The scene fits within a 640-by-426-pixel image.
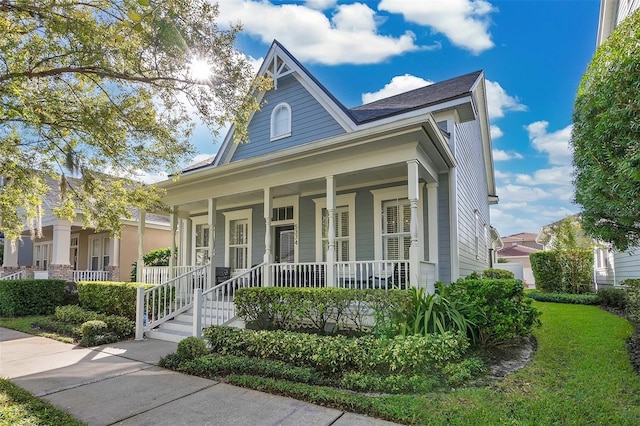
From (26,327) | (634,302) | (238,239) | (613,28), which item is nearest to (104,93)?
(238,239)

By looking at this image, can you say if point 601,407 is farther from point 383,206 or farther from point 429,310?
point 383,206

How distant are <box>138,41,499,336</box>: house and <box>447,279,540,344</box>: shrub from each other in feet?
2.96

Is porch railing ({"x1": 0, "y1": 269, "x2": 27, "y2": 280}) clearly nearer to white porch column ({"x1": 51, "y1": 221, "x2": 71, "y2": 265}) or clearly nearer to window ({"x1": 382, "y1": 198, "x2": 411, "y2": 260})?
white porch column ({"x1": 51, "y1": 221, "x2": 71, "y2": 265})

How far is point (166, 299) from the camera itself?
936cm

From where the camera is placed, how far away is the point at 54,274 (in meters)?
14.7

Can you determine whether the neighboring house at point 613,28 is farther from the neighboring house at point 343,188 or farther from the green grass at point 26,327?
the green grass at point 26,327

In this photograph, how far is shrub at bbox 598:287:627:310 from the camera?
10867mm

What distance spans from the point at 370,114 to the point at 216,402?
794 cm

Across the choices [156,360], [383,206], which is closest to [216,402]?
[156,360]

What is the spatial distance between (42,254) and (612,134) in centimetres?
2532

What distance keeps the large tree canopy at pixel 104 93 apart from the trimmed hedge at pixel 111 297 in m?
2.60

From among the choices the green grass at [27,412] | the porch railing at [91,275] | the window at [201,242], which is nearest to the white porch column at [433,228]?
the green grass at [27,412]

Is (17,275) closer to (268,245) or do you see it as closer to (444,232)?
(268,245)

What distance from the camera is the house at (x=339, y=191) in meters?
7.17
